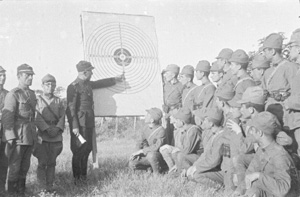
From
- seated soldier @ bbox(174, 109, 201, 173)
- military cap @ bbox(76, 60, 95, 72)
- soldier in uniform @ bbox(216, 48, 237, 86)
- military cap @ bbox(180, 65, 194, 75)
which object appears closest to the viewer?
seated soldier @ bbox(174, 109, 201, 173)

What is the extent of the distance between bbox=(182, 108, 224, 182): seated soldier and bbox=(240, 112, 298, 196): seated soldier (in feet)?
3.84

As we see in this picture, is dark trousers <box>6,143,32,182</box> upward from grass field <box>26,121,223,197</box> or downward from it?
upward

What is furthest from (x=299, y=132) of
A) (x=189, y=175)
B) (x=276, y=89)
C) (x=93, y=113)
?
(x=93, y=113)

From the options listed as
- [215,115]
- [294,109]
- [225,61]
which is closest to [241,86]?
[215,115]

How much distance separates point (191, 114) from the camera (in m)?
7.33

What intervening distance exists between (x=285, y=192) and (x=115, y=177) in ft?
11.2

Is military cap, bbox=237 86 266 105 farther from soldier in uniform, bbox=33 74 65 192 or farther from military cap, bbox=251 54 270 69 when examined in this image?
soldier in uniform, bbox=33 74 65 192

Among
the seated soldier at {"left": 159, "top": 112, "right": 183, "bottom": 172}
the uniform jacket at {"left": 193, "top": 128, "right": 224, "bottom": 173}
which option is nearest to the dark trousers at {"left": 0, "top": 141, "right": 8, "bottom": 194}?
the seated soldier at {"left": 159, "top": 112, "right": 183, "bottom": 172}

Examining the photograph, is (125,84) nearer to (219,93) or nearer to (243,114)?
(219,93)

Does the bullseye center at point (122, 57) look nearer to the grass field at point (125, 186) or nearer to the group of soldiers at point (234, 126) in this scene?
the group of soldiers at point (234, 126)

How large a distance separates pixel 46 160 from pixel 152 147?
1943 mm

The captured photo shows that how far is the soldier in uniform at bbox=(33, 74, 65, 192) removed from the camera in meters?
6.86

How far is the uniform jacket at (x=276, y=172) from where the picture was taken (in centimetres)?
455

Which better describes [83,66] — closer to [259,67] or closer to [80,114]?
[80,114]
